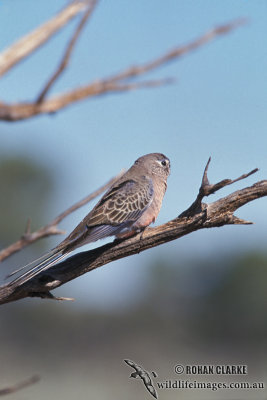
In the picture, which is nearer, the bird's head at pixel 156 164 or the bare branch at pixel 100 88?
the bare branch at pixel 100 88

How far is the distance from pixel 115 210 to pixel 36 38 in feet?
20.7

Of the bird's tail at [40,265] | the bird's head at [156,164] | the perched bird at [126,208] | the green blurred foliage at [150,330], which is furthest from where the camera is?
the green blurred foliage at [150,330]

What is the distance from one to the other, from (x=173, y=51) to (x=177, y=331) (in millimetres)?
58312

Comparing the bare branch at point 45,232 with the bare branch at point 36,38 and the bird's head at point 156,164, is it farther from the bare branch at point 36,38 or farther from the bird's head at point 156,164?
the bird's head at point 156,164

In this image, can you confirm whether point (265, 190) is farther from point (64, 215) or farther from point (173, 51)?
point (173, 51)

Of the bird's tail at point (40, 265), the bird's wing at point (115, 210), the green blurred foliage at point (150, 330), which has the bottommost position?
the bird's tail at point (40, 265)

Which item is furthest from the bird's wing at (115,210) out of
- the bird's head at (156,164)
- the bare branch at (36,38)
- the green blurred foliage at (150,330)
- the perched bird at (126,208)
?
the green blurred foliage at (150,330)

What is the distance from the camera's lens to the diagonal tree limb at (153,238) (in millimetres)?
7367

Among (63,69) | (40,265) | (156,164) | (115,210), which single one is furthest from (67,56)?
(156,164)

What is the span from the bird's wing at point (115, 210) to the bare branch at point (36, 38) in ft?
16.7

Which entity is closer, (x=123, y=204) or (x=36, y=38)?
(x=36, y=38)

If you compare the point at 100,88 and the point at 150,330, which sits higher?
the point at 150,330

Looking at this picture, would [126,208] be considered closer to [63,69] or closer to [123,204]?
[123,204]

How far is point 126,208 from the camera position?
9617 mm
